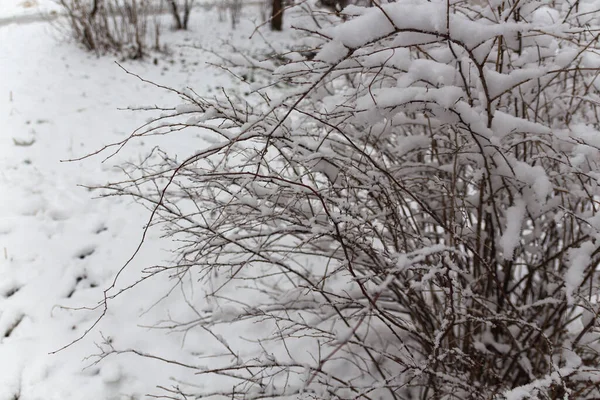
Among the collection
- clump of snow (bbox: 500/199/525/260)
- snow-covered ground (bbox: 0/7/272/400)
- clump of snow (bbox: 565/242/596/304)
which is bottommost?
snow-covered ground (bbox: 0/7/272/400)

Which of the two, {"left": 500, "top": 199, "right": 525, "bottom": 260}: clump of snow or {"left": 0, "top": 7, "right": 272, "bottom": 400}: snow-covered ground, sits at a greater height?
{"left": 500, "top": 199, "right": 525, "bottom": 260}: clump of snow

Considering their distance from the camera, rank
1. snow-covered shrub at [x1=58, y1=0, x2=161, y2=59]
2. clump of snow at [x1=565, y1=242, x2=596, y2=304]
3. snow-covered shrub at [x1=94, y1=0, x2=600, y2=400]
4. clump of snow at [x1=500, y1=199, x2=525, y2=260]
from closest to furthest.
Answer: snow-covered shrub at [x1=94, y1=0, x2=600, y2=400], clump of snow at [x1=565, y1=242, x2=596, y2=304], clump of snow at [x1=500, y1=199, x2=525, y2=260], snow-covered shrub at [x1=58, y1=0, x2=161, y2=59]

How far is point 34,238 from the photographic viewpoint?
263 centimetres

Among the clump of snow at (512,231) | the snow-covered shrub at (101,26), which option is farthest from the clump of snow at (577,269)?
the snow-covered shrub at (101,26)

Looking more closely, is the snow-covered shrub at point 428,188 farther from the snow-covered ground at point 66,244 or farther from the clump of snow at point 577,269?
the snow-covered ground at point 66,244

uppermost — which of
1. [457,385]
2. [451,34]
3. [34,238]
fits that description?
[451,34]

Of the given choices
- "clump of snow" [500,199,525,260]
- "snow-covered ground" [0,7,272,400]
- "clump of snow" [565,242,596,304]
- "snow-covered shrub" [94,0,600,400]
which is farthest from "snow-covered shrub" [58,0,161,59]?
"clump of snow" [565,242,596,304]

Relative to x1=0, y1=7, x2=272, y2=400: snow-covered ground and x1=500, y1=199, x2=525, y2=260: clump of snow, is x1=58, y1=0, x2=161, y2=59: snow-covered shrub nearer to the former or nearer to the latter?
x1=0, y1=7, x2=272, y2=400: snow-covered ground

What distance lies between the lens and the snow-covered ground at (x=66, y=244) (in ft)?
6.36

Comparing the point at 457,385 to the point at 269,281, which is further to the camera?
the point at 269,281

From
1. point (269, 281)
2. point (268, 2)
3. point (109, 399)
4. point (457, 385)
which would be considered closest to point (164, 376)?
point (109, 399)

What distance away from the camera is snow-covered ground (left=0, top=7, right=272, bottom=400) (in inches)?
76.4

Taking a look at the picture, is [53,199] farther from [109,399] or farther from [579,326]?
[579,326]

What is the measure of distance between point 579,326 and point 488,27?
1.97 m
